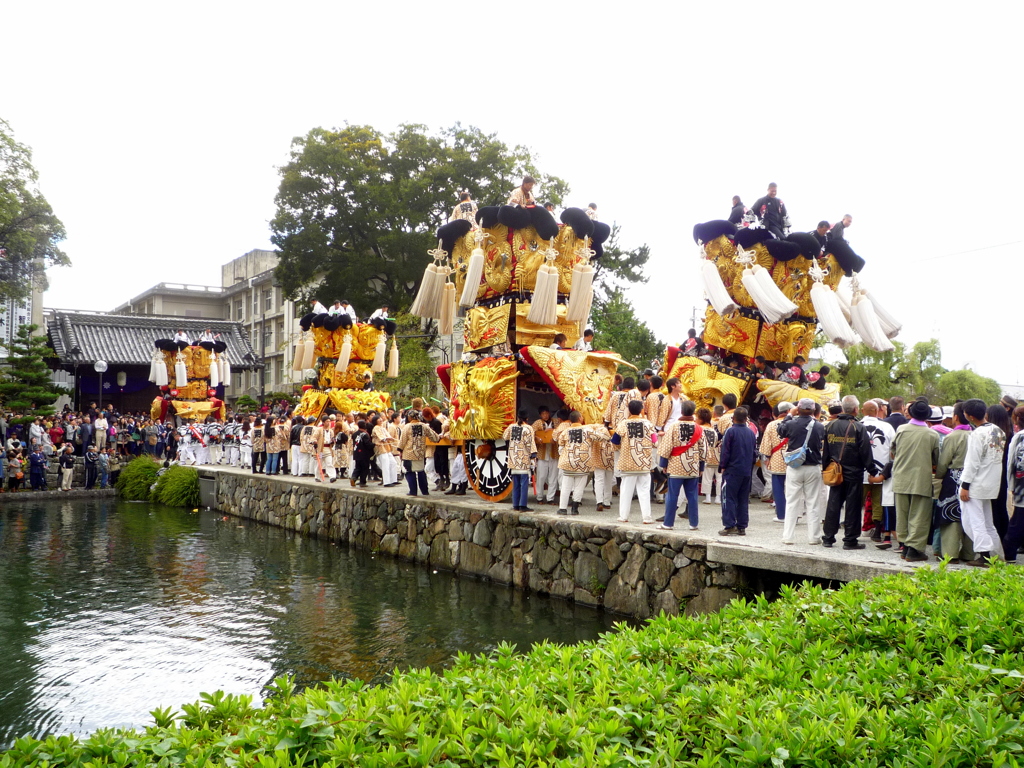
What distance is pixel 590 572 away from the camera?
8.43 m

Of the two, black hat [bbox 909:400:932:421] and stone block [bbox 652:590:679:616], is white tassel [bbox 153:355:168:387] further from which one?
black hat [bbox 909:400:932:421]

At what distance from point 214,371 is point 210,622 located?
1896cm

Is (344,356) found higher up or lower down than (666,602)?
higher up

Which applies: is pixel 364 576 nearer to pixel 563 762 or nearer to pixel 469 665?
pixel 469 665

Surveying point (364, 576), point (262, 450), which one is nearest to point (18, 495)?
point (262, 450)

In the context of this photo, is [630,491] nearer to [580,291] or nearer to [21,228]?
[580,291]

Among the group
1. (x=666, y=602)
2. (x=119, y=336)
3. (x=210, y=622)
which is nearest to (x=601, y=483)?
(x=666, y=602)

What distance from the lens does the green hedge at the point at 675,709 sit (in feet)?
8.86

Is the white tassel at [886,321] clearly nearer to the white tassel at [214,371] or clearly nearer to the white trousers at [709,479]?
the white trousers at [709,479]

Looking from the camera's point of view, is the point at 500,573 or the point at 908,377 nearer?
the point at 500,573

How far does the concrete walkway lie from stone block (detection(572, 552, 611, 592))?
393mm

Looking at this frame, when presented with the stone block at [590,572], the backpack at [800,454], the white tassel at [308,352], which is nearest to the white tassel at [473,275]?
the stone block at [590,572]

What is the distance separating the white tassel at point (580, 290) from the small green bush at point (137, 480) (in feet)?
47.5

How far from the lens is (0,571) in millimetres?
10766
